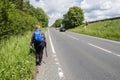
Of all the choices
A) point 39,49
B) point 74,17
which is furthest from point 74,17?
point 39,49

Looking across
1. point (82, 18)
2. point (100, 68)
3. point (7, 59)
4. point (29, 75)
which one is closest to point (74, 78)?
point (29, 75)

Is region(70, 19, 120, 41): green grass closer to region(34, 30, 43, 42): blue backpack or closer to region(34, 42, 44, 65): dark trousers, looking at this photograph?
region(34, 42, 44, 65): dark trousers

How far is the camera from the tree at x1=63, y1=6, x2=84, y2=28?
4692 inches

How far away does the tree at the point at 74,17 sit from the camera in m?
119

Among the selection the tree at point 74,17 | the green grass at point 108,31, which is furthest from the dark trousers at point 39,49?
the tree at point 74,17

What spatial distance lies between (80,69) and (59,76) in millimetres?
1512

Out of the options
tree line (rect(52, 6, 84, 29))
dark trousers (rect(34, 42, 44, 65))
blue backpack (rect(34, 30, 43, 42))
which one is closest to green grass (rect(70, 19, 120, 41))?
dark trousers (rect(34, 42, 44, 65))

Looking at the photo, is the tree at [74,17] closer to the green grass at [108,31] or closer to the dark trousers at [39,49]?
the green grass at [108,31]

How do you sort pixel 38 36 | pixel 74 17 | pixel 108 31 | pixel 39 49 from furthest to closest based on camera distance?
pixel 74 17 < pixel 108 31 < pixel 39 49 < pixel 38 36

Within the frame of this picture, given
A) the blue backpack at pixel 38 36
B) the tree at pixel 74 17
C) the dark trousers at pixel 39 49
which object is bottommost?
the tree at pixel 74 17

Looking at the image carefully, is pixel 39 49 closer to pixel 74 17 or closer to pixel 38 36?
pixel 38 36

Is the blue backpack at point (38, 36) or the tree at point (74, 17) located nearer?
the blue backpack at point (38, 36)

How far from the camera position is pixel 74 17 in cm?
11925

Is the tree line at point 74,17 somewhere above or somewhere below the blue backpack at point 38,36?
below
